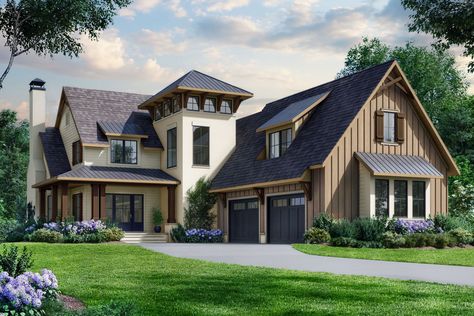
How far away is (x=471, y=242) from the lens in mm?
27797

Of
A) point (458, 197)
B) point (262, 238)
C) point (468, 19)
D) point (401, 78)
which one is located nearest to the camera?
point (468, 19)

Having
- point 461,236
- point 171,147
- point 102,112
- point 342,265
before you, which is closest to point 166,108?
point 171,147

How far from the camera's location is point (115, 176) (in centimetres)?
3475

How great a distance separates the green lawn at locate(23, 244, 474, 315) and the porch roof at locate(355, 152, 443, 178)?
12.0 m

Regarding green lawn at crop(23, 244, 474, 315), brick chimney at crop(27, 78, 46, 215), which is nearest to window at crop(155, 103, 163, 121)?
brick chimney at crop(27, 78, 46, 215)

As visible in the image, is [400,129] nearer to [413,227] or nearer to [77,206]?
[413,227]

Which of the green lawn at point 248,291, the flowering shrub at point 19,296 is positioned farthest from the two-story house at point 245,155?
the flowering shrub at point 19,296

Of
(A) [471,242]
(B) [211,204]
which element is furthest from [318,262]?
(B) [211,204]

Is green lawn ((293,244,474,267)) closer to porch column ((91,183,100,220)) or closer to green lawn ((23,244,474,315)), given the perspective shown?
green lawn ((23,244,474,315))

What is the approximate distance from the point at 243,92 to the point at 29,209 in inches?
597

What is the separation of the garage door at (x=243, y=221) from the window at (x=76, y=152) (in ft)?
27.4

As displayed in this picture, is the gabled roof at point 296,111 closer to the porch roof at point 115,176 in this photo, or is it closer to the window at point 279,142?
the window at point 279,142

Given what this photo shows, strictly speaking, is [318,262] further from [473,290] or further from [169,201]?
[169,201]

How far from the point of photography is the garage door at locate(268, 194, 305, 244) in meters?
29.8
